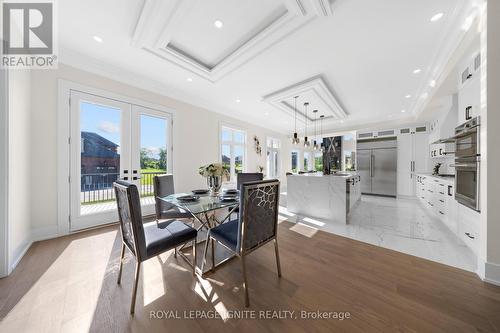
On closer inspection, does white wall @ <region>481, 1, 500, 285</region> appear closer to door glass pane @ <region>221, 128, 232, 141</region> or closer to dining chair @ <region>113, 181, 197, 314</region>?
dining chair @ <region>113, 181, 197, 314</region>

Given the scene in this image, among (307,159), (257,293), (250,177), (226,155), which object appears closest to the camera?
(257,293)

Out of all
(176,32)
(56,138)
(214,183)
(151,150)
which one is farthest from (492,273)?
(56,138)

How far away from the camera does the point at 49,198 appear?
Answer: 250cm

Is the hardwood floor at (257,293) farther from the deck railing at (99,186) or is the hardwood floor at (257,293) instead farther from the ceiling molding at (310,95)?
the ceiling molding at (310,95)

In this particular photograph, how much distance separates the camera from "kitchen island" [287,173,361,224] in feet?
11.0

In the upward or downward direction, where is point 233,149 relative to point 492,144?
upward

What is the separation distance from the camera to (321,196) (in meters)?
3.60

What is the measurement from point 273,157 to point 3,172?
671 centimetres

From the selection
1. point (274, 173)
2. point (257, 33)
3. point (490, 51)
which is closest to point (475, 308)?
point (490, 51)

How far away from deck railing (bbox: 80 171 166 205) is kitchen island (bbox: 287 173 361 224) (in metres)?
3.02

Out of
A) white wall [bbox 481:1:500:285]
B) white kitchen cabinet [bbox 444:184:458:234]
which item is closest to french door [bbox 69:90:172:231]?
white wall [bbox 481:1:500:285]

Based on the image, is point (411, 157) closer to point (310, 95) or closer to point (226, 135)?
point (310, 95)

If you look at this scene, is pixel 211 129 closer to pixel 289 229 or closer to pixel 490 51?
pixel 289 229

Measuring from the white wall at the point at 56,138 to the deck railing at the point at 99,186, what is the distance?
0.38 meters
